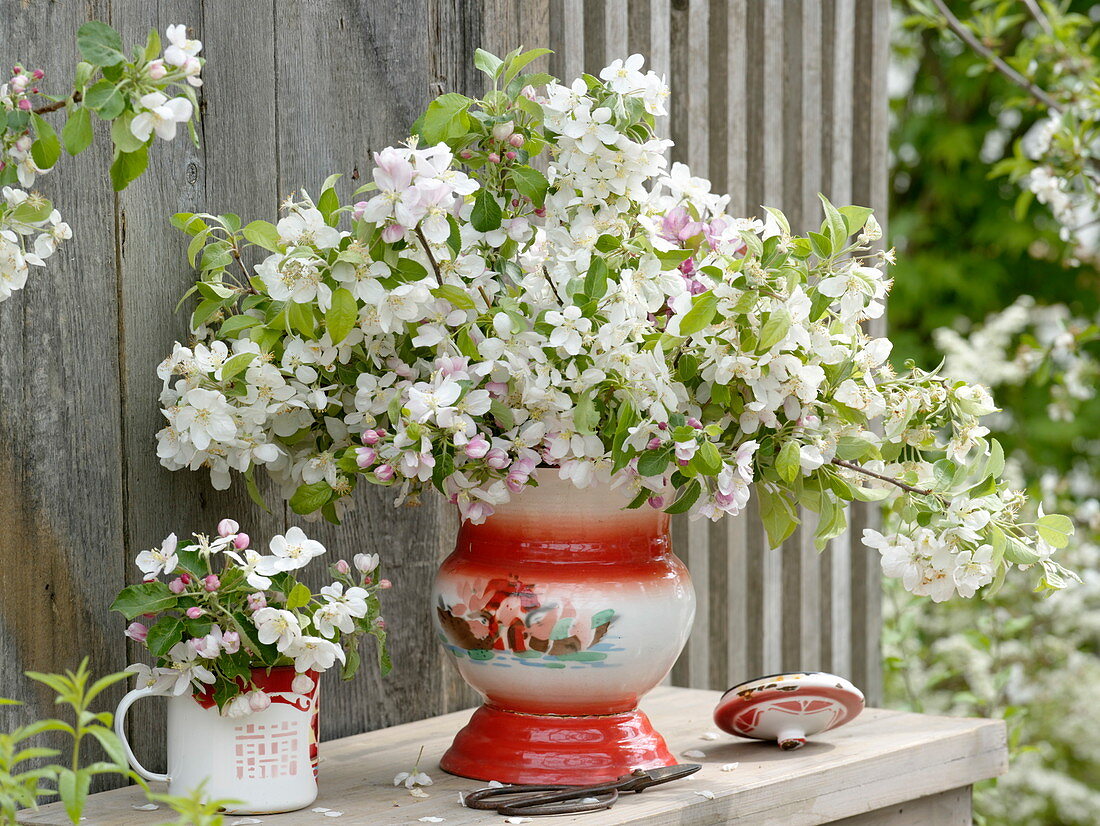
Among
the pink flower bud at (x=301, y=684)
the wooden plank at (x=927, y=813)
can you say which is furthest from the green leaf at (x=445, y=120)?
the wooden plank at (x=927, y=813)

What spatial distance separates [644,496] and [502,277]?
0.22 meters

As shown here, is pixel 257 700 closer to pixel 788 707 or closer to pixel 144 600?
pixel 144 600

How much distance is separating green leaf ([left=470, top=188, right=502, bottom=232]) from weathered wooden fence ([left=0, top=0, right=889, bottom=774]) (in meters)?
0.30

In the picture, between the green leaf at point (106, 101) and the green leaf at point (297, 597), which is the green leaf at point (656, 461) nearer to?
the green leaf at point (297, 597)

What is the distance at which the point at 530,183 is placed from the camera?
103 centimetres

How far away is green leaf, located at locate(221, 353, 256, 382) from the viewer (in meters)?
1.00

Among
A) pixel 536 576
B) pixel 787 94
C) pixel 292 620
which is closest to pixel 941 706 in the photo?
pixel 787 94

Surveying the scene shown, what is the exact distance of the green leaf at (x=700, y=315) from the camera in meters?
0.96

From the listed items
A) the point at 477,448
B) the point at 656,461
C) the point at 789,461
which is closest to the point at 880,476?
the point at 789,461

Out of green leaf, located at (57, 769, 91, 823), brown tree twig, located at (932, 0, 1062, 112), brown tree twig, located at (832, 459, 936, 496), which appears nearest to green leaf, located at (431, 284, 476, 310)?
brown tree twig, located at (832, 459, 936, 496)

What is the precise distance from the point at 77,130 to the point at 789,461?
1.81 feet

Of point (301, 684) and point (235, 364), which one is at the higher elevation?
point (235, 364)

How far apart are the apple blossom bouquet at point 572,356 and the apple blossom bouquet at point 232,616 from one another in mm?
94

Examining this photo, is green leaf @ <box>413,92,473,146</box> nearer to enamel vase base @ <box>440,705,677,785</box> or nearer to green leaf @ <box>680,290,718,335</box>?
green leaf @ <box>680,290,718,335</box>
